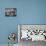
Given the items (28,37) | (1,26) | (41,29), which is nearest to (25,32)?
(28,37)

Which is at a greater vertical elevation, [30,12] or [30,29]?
[30,12]

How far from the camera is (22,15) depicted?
119 inches

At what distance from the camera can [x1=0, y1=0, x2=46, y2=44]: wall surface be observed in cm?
303

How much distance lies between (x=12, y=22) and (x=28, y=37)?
53 cm

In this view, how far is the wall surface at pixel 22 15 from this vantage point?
3025 millimetres

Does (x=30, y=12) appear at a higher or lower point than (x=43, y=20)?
higher

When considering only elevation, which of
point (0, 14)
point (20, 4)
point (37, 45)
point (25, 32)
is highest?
point (20, 4)

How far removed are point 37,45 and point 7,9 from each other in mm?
1110

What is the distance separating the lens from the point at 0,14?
3016 millimetres

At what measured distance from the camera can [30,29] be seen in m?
2.95

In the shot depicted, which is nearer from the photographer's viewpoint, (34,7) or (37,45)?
(37,45)

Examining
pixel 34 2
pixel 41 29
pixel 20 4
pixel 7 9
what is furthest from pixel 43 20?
pixel 7 9

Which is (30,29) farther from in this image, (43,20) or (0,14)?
(0,14)

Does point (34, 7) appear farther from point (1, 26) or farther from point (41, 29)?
point (1, 26)
